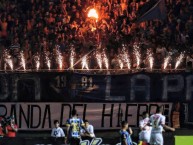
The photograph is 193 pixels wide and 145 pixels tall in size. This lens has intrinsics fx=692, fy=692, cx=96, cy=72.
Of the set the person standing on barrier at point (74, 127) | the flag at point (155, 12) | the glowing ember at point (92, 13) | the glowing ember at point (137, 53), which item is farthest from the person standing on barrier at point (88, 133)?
the flag at point (155, 12)

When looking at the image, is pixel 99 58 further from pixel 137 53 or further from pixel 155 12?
pixel 155 12

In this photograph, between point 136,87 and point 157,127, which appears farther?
point 136,87

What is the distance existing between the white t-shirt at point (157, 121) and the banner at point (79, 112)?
1.97m

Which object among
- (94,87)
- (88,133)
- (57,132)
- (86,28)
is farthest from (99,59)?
(86,28)

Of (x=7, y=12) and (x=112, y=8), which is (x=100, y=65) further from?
(x=7, y=12)

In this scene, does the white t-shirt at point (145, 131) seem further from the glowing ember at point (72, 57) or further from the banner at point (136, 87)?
the glowing ember at point (72, 57)

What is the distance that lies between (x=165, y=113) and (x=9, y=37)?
861 centimetres

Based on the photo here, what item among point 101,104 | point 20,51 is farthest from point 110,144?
point 20,51

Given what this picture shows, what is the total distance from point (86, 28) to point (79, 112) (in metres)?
5.08

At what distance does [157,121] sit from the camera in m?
26.5

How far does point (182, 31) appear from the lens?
32062mm

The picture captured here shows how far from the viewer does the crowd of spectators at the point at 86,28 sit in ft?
100.0

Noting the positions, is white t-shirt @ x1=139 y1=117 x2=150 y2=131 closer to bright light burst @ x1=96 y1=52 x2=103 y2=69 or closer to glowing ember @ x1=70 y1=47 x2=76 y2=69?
bright light burst @ x1=96 y1=52 x2=103 y2=69

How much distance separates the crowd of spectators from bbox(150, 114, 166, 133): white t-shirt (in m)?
3.75
